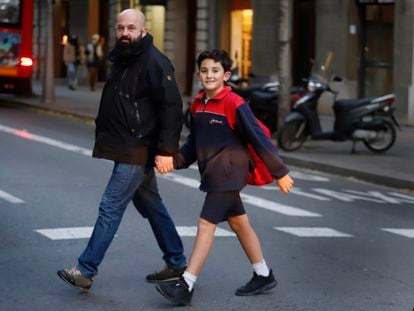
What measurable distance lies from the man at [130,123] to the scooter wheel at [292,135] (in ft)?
31.9

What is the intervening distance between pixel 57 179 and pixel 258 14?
50.0 ft

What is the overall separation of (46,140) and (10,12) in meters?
8.84

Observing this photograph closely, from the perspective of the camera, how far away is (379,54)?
978 inches

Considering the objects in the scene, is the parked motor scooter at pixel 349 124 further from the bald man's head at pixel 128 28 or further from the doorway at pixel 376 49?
the bald man's head at pixel 128 28

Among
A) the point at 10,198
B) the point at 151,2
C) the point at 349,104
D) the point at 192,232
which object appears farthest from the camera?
the point at 151,2

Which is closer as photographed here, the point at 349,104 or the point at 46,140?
the point at 349,104

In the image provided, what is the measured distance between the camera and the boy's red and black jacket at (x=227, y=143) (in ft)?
23.1

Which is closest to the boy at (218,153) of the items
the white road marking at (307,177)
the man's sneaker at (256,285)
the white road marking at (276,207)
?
the man's sneaker at (256,285)

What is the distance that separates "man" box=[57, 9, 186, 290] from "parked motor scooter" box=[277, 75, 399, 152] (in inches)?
384

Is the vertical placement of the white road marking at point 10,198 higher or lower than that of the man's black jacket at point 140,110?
lower

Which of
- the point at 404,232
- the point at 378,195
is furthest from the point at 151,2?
the point at 404,232

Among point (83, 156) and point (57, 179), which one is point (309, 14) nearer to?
point (83, 156)

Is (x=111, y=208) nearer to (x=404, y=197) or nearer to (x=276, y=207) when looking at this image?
(x=276, y=207)

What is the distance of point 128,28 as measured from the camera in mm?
7238
